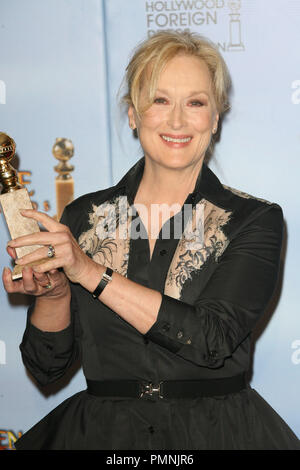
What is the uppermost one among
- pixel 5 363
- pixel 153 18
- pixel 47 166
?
pixel 153 18

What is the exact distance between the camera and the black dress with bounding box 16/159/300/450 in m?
1.79

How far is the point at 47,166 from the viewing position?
2.93m

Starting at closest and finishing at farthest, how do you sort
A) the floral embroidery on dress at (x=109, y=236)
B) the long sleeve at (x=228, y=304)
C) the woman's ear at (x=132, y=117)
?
the long sleeve at (x=228, y=304) < the floral embroidery on dress at (x=109, y=236) < the woman's ear at (x=132, y=117)

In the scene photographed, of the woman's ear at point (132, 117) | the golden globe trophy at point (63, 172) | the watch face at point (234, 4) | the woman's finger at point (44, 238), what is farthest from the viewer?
the golden globe trophy at point (63, 172)

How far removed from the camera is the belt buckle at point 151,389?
6.12 feet

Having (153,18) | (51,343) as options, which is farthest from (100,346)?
(153,18)

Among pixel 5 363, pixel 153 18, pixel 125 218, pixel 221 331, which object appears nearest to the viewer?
pixel 221 331

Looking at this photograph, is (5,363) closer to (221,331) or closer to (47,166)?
(47,166)

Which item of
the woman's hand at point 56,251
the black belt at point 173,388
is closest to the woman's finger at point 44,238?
the woman's hand at point 56,251

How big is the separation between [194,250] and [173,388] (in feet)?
1.31

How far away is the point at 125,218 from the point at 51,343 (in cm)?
45

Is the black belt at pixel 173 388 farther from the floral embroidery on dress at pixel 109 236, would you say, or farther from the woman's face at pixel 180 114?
the woman's face at pixel 180 114

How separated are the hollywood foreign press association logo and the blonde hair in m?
0.64

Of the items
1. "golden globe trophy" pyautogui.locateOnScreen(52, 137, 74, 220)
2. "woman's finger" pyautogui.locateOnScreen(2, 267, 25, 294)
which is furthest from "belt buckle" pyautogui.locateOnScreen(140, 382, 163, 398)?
"golden globe trophy" pyautogui.locateOnScreen(52, 137, 74, 220)
